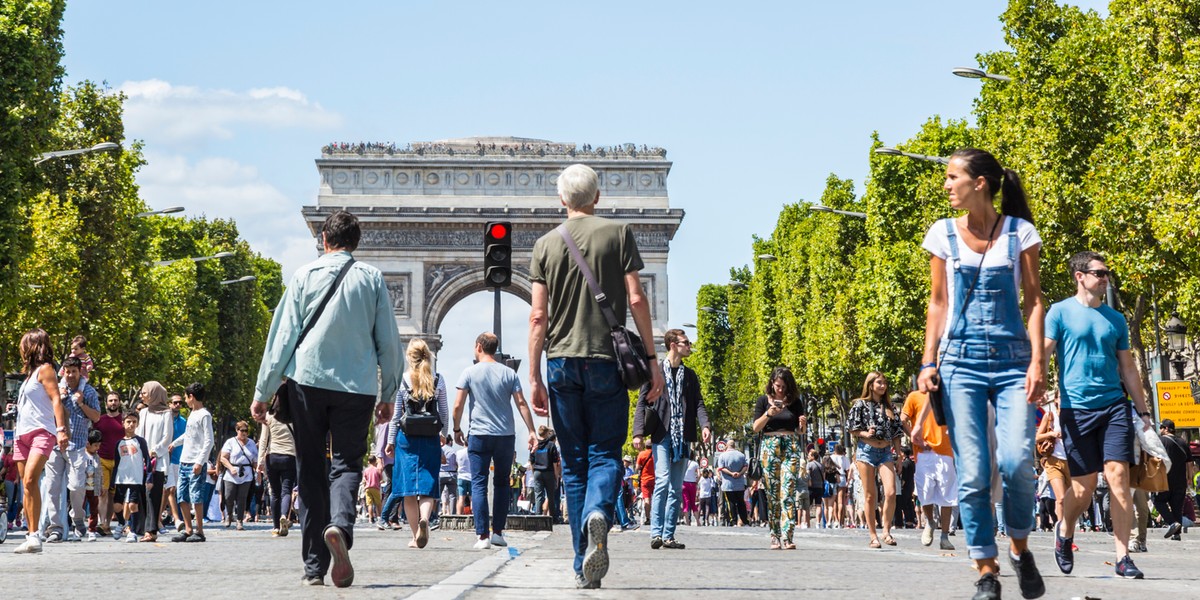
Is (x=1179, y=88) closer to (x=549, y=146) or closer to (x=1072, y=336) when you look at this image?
(x=1072, y=336)

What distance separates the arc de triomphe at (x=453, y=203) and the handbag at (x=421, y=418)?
196 ft

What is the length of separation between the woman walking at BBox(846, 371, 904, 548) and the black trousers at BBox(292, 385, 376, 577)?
23.1 feet

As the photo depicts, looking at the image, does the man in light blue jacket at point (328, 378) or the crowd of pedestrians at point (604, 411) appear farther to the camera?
the man in light blue jacket at point (328, 378)

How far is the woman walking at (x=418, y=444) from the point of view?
13555 mm

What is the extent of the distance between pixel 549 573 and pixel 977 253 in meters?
3.13

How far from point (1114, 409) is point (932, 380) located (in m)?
3.43

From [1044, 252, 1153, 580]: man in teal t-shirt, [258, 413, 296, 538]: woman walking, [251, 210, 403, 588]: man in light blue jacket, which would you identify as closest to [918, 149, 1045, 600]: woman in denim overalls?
[251, 210, 403, 588]: man in light blue jacket

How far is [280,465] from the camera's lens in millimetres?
16812

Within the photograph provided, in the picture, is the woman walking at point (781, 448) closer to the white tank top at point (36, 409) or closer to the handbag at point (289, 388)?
the white tank top at point (36, 409)

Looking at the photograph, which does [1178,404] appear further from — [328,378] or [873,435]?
[328,378]

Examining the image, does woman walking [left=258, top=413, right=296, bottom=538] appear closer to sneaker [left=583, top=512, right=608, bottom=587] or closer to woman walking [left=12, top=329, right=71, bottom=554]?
woman walking [left=12, top=329, right=71, bottom=554]

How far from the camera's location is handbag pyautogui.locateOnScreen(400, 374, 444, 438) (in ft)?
44.5

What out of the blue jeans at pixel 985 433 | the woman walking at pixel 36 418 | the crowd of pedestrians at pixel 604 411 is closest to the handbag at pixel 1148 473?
the crowd of pedestrians at pixel 604 411

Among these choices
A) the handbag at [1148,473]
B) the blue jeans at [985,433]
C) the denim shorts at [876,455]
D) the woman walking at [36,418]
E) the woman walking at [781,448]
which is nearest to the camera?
the blue jeans at [985,433]
